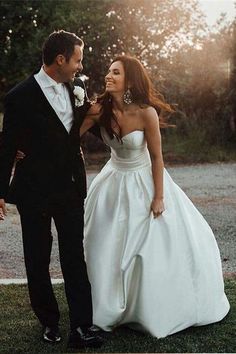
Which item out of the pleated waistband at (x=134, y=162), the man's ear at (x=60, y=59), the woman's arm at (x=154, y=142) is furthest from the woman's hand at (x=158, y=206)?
the man's ear at (x=60, y=59)

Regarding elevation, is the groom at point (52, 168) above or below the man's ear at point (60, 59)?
below

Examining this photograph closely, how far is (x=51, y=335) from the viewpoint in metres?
4.26

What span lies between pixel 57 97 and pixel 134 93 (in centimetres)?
58

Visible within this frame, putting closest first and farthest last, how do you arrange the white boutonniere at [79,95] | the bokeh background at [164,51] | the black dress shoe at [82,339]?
the white boutonniere at [79,95]
the black dress shoe at [82,339]
the bokeh background at [164,51]

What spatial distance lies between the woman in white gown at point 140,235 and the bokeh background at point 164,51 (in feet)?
43.0

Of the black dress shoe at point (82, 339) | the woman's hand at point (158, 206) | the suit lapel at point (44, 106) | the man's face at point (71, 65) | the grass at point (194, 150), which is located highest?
the man's face at point (71, 65)

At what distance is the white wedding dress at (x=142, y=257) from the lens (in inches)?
171

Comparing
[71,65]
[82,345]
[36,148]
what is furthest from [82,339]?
[71,65]

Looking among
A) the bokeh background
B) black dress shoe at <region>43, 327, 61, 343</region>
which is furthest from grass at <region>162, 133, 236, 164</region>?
black dress shoe at <region>43, 327, 61, 343</region>

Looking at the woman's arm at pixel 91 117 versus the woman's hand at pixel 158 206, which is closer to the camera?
the woman's arm at pixel 91 117

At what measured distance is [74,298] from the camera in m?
4.12

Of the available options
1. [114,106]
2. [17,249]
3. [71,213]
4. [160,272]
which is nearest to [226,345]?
[160,272]

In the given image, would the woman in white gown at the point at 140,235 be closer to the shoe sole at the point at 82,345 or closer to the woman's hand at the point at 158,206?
the woman's hand at the point at 158,206

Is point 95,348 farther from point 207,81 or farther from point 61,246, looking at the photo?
point 207,81
